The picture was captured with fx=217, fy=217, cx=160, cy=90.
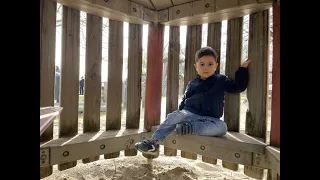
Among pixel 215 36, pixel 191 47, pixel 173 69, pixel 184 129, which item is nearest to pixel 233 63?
pixel 215 36

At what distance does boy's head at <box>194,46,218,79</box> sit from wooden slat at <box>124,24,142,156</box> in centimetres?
83

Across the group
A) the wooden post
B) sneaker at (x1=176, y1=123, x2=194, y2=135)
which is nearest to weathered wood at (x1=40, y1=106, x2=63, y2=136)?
sneaker at (x1=176, y1=123, x2=194, y2=135)

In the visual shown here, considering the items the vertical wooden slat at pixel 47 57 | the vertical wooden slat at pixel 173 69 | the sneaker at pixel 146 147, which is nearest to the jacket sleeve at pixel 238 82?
the vertical wooden slat at pixel 173 69

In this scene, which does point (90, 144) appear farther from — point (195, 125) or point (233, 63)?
point (233, 63)

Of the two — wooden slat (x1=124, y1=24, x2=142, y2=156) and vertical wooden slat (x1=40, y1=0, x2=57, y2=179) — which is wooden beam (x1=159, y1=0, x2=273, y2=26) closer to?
wooden slat (x1=124, y1=24, x2=142, y2=156)

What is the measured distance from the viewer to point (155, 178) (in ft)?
8.39

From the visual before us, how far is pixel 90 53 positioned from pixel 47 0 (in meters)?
0.67

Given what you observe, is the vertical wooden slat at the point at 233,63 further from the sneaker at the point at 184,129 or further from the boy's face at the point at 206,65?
the sneaker at the point at 184,129

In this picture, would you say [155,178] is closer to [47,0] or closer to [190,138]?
[190,138]

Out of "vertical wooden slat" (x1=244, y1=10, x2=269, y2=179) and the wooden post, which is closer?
the wooden post

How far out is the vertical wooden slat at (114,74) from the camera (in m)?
2.65

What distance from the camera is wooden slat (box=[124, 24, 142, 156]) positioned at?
278 centimetres
